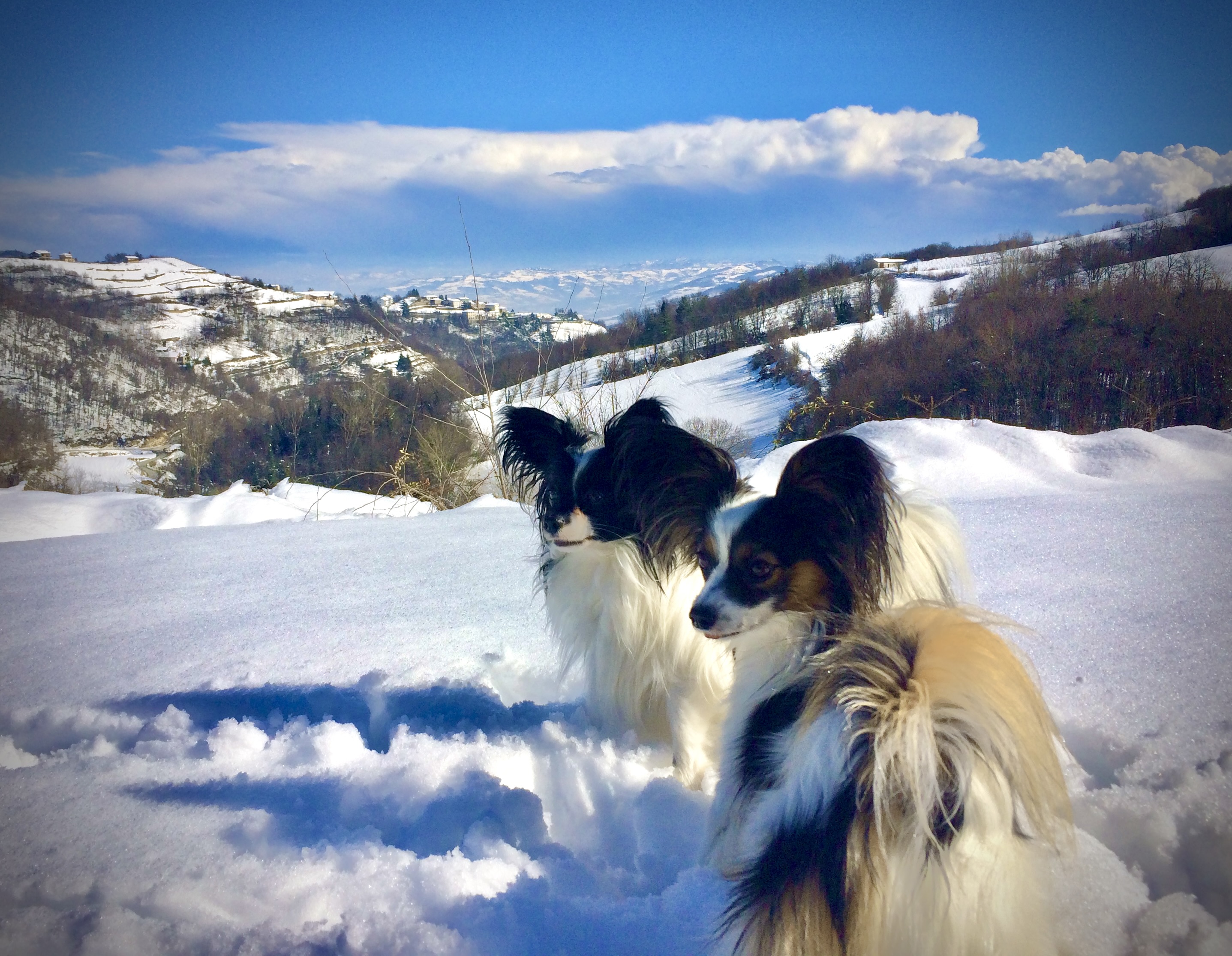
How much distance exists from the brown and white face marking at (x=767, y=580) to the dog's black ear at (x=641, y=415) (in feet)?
2.34

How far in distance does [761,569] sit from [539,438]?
4.37 ft

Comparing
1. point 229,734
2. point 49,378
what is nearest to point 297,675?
point 229,734

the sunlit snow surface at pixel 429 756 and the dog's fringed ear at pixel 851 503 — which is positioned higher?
the dog's fringed ear at pixel 851 503

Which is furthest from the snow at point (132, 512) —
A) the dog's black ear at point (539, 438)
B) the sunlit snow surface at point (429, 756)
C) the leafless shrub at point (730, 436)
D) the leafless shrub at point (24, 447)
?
the leafless shrub at point (730, 436)

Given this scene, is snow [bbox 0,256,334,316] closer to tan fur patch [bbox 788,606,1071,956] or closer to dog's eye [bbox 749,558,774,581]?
dog's eye [bbox 749,558,774,581]

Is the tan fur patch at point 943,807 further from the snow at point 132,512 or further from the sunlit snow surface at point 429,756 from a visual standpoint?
the snow at point 132,512

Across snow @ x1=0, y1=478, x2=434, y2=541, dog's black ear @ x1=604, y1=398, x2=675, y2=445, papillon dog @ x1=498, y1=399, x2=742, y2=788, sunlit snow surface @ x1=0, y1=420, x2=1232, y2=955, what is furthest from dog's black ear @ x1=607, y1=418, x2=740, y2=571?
snow @ x1=0, y1=478, x2=434, y2=541

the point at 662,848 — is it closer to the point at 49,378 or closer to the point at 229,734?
the point at 229,734

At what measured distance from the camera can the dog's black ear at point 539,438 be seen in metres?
2.59

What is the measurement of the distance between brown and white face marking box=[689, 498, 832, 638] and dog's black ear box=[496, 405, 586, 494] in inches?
42.3

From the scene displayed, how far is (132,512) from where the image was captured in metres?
5.00

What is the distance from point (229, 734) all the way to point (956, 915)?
1992mm

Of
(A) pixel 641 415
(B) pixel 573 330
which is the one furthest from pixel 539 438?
(B) pixel 573 330

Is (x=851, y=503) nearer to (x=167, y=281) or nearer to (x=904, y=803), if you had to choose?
(x=904, y=803)
